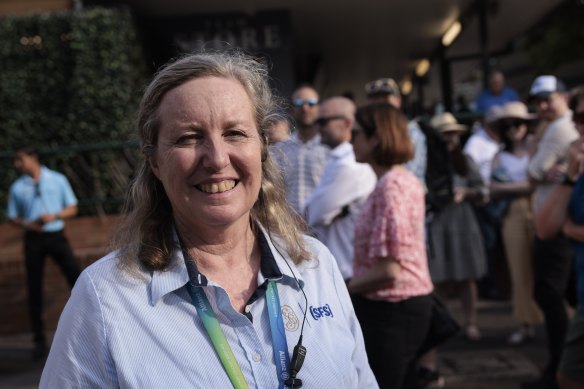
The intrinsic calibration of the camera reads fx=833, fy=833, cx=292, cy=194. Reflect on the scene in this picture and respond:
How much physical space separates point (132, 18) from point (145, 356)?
34.3 feet

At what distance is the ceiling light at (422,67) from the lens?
21092mm

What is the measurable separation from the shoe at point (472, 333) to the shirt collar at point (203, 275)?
17.6ft

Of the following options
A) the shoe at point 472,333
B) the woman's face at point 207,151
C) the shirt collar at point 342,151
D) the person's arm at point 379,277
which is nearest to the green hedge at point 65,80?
the shoe at point 472,333

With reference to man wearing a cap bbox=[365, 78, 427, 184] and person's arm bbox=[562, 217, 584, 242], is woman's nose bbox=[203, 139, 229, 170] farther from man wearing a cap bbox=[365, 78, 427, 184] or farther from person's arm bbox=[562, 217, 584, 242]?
man wearing a cap bbox=[365, 78, 427, 184]

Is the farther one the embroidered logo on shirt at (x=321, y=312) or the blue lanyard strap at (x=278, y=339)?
the embroidered logo on shirt at (x=321, y=312)

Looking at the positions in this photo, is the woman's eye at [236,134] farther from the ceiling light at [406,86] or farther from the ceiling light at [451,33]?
the ceiling light at [406,86]

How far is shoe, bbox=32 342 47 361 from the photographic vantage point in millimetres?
7977

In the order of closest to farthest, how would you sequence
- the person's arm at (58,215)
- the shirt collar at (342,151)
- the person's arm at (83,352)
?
1. the person's arm at (83,352)
2. the shirt collar at (342,151)
3. the person's arm at (58,215)

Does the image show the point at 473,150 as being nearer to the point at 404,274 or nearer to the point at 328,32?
the point at 404,274

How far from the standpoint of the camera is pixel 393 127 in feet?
14.3

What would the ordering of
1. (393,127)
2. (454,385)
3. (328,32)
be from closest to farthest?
(393,127)
(454,385)
(328,32)

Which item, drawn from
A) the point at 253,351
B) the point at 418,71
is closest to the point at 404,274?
the point at 253,351

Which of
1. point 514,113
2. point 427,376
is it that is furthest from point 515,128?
point 427,376

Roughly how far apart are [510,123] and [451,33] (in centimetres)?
970
